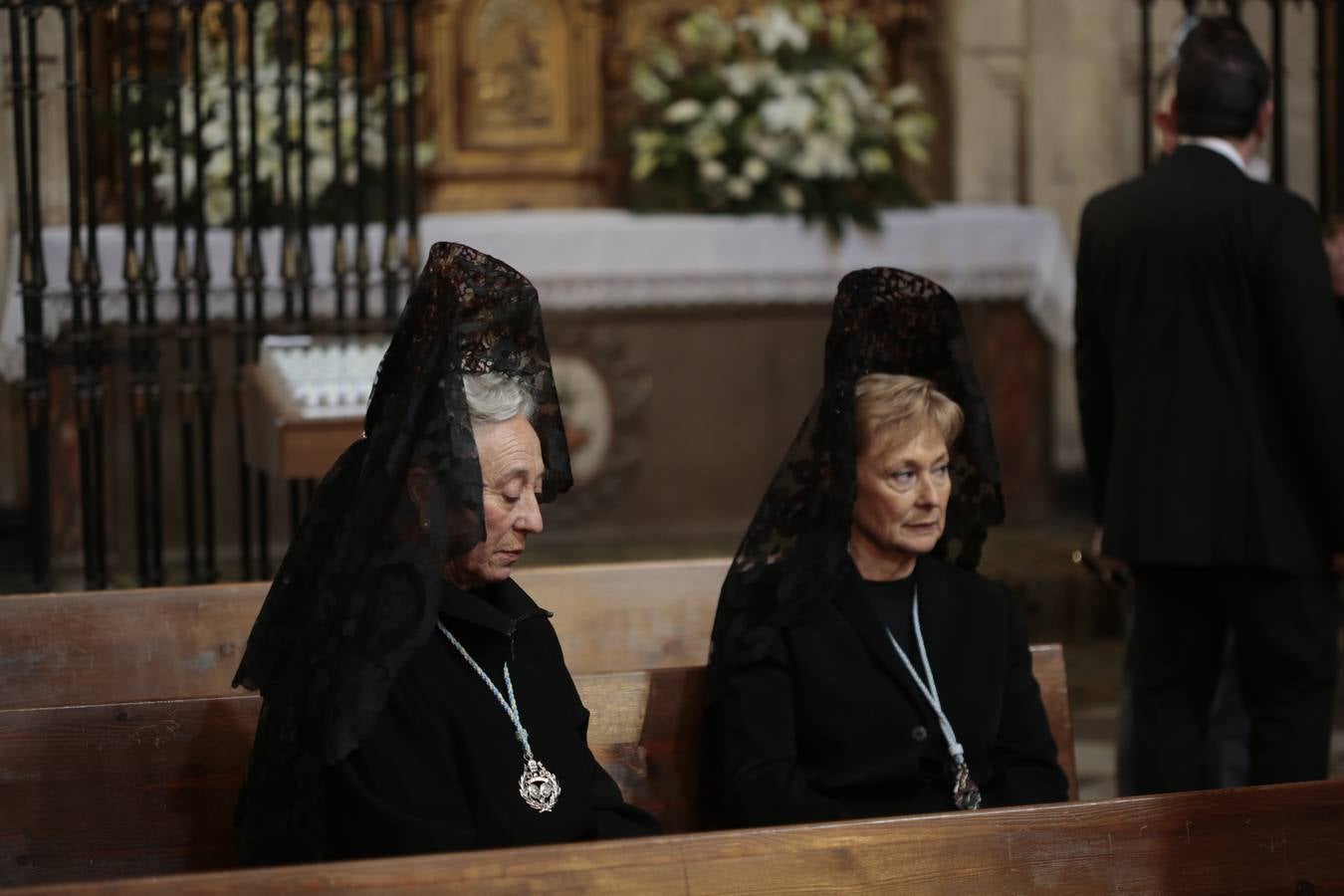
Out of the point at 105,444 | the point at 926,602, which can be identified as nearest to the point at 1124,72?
the point at 105,444

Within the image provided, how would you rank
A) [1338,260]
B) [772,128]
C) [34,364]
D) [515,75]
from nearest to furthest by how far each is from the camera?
[1338,260] < [34,364] < [772,128] < [515,75]

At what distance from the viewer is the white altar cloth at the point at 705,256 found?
693 centimetres

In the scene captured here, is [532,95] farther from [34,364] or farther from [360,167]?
[34,364]

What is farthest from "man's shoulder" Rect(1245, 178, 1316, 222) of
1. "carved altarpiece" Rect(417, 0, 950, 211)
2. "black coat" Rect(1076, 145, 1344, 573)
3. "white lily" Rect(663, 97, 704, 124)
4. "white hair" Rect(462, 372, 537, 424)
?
"carved altarpiece" Rect(417, 0, 950, 211)

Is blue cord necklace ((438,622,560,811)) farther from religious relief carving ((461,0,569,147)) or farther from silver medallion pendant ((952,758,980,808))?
religious relief carving ((461,0,569,147))

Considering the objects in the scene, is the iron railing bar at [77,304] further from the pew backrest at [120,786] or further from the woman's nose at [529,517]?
the woman's nose at [529,517]

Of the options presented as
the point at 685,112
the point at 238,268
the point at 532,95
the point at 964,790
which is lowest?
the point at 964,790

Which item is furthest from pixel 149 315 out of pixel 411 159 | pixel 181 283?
pixel 411 159

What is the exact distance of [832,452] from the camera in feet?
10.1

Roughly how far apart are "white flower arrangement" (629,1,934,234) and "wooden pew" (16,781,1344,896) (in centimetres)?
530

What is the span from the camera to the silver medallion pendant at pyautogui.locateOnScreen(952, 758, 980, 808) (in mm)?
3096

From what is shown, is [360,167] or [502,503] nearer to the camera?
[502,503]

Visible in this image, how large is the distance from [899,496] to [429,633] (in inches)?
38.0

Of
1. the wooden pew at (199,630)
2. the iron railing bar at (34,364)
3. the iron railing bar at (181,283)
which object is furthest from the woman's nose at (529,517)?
the iron railing bar at (34,364)
